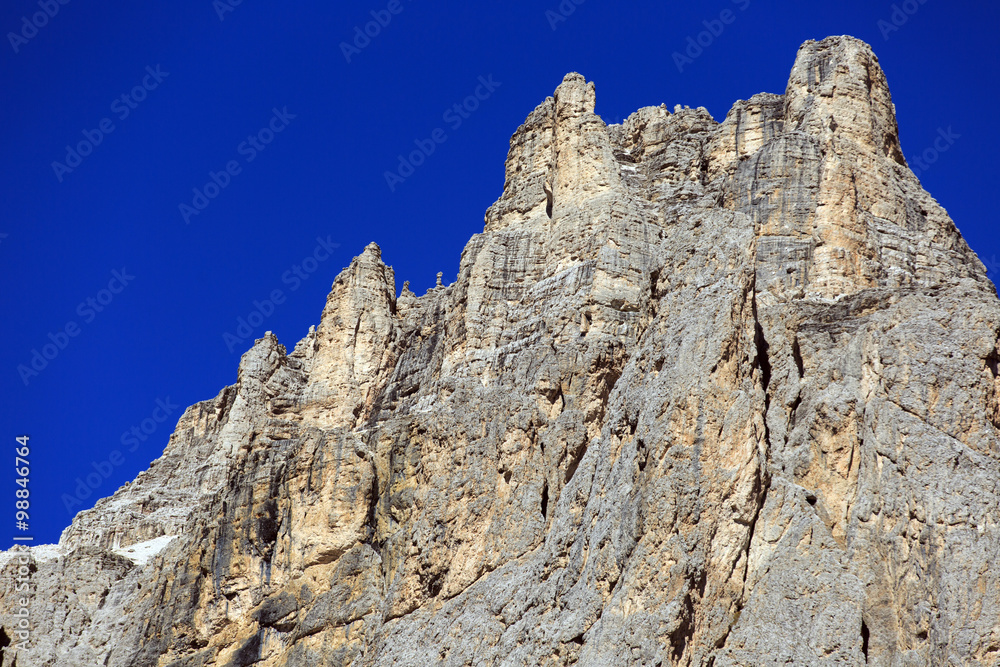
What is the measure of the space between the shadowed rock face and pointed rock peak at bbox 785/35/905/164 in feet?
0.62

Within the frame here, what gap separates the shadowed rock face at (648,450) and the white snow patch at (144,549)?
546 cm

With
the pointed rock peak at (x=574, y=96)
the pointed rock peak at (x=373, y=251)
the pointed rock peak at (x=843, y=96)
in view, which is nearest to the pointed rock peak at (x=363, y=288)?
the pointed rock peak at (x=373, y=251)

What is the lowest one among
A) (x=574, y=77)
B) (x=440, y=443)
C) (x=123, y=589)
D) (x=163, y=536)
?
(x=440, y=443)

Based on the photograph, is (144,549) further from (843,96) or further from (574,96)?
(843,96)

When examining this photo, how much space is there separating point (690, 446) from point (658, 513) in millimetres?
2664

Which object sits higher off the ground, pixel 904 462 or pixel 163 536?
pixel 163 536

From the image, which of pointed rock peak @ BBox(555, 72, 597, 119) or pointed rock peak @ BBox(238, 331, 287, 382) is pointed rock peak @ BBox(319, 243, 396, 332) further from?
→ pointed rock peak @ BBox(555, 72, 597, 119)

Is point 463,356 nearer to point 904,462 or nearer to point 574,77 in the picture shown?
point 574,77

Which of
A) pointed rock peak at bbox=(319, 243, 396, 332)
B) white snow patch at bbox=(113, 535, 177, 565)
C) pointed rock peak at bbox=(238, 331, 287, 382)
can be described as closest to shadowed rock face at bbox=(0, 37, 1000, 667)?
white snow patch at bbox=(113, 535, 177, 565)

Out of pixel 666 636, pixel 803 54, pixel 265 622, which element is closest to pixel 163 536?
pixel 265 622

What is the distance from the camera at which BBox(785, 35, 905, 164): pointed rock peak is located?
63.0 m

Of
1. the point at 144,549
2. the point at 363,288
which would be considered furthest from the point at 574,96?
the point at 144,549

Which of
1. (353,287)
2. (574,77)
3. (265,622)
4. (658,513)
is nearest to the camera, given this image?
(658,513)

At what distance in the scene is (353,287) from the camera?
103375mm
